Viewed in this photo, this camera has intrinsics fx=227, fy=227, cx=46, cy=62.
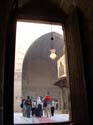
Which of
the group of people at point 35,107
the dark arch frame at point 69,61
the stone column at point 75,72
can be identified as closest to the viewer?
the dark arch frame at point 69,61

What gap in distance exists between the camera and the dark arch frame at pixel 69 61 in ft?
14.6

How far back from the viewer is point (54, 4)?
5.99 metres

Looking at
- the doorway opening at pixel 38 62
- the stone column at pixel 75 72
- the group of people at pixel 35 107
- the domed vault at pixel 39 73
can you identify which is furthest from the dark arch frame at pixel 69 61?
the domed vault at pixel 39 73

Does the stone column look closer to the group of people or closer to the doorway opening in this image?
the group of people

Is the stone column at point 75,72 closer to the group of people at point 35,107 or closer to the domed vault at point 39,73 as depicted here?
the group of people at point 35,107

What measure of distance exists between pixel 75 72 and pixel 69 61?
466 millimetres

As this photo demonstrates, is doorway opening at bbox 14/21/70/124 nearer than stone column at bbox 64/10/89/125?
No

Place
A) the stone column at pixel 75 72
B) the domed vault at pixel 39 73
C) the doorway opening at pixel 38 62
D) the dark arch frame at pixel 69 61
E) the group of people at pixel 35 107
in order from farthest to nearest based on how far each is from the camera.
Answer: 1. the domed vault at pixel 39 73
2. the doorway opening at pixel 38 62
3. the group of people at pixel 35 107
4. the stone column at pixel 75 72
5. the dark arch frame at pixel 69 61

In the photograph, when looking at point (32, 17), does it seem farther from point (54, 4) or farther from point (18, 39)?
point (18, 39)

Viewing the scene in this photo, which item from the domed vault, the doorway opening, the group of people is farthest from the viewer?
the domed vault

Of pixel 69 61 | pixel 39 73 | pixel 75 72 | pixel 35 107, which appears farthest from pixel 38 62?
pixel 75 72

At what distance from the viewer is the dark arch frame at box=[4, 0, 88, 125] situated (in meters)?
4.44

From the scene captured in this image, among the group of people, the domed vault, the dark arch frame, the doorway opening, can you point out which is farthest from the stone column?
the domed vault

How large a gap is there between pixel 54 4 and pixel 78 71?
6.59 ft
